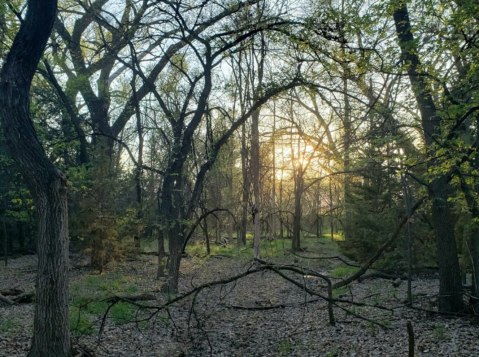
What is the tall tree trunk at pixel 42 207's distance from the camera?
5.03 meters

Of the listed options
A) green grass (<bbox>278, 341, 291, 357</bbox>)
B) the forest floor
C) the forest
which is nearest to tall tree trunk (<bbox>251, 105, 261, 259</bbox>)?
the forest

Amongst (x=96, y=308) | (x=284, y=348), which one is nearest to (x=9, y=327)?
(x=96, y=308)

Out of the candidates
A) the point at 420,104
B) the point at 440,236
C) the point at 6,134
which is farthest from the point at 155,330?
the point at 420,104

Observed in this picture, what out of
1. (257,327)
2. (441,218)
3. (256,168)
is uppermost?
(256,168)

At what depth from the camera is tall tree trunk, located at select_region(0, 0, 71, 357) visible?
16.5ft

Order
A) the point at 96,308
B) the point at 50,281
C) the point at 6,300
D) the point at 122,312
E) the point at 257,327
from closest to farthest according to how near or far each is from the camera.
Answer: the point at 50,281 → the point at 257,327 → the point at 122,312 → the point at 96,308 → the point at 6,300

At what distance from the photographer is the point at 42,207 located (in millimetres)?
5066

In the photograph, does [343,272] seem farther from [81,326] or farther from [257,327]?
[81,326]

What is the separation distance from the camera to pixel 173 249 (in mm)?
9781

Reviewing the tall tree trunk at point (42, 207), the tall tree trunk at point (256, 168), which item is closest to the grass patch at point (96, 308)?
the tall tree trunk at point (42, 207)

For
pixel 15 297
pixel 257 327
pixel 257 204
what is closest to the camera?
pixel 257 327

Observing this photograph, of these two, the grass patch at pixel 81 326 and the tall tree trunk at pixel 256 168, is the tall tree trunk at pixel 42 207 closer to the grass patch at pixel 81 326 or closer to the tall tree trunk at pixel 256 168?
the grass patch at pixel 81 326

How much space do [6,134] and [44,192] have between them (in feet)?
3.02

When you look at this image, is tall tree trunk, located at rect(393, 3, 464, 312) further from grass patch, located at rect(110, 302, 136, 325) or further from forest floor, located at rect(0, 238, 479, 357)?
grass patch, located at rect(110, 302, 136, 325)
